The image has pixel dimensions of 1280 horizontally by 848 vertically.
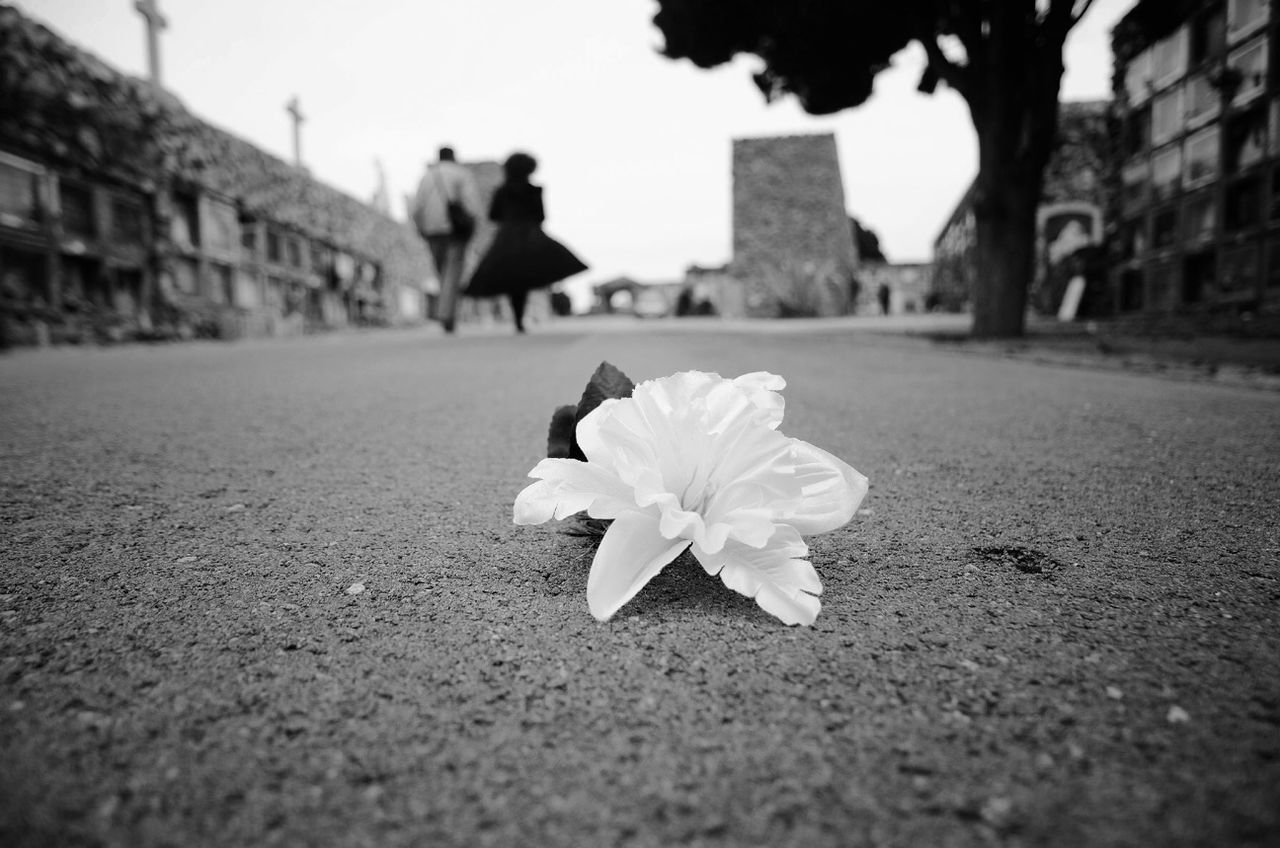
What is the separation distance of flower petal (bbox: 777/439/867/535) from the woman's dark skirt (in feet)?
21.3

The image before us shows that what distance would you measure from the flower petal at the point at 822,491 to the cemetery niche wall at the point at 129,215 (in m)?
7.45

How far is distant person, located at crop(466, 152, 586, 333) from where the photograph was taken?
7.02 meters

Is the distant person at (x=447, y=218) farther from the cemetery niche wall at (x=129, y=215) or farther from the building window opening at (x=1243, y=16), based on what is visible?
the building window opening at (x=1243, y=16)

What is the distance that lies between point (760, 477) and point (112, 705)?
2.01ft

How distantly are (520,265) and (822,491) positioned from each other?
21.8ft

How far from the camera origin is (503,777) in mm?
470

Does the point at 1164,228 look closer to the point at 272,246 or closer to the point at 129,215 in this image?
the point at 129,215

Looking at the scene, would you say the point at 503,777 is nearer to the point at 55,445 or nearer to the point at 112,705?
the point at 112,705

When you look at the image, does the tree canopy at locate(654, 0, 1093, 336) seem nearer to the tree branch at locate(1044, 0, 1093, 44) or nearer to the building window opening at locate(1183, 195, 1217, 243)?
the tree branch at locate(1044, 0, 1093, 44)

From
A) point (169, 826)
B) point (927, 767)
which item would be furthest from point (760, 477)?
point (169, 826)

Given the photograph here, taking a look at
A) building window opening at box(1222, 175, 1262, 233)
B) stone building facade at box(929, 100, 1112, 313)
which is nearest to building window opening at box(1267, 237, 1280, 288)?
building window opening at box(1222, 175, 1262, 233)

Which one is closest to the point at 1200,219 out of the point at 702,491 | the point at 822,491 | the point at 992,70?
the point at 992,70

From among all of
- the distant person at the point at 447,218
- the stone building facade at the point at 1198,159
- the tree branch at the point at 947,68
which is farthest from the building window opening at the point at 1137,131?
the distant person at the point at 447,218

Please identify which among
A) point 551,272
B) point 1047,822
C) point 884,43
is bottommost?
point 1047,822
